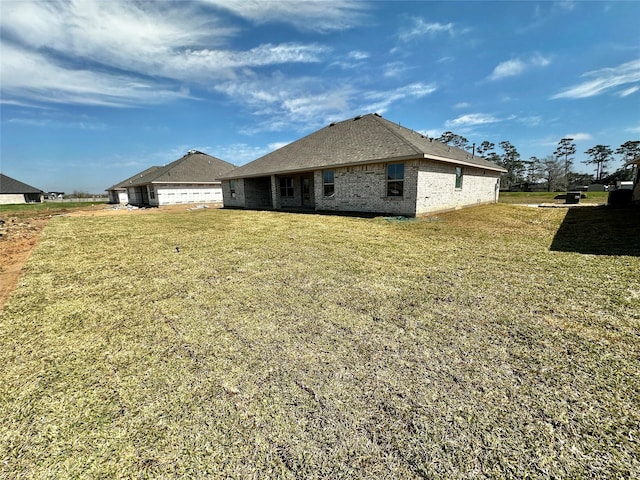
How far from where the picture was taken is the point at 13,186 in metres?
47.5

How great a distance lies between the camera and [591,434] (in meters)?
1.98

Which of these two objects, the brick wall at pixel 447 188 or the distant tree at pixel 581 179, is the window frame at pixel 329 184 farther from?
the distant tree at pixel 581 179

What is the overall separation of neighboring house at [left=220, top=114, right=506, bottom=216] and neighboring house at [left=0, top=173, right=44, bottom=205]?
4995cm

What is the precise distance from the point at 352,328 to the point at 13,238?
12.6m

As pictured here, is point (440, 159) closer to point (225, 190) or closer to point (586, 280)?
point (586, 280)

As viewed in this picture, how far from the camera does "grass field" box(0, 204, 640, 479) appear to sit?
6.11 feet

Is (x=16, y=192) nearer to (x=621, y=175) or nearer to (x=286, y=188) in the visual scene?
(x=286, y=188)

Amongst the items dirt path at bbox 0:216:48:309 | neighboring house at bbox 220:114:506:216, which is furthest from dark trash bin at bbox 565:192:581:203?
dirt path at bbox 0:216:48:309

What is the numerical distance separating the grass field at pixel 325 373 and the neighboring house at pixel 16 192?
61431 millimetres

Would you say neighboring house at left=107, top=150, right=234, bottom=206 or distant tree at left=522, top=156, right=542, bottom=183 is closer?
neighboring house at left=107, top=150, right=234, bottom=206

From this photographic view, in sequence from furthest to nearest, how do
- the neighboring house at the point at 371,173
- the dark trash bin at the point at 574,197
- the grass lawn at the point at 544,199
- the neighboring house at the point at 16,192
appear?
the neighboring house at the point at 16,192 → the grass lawn at the point at 544,199 → the dark trash bin at the point at 574,197 → the neighboring house at the point at 371,173

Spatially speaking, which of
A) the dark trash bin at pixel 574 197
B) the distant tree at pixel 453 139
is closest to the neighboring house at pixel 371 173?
the dark trash bin at pixel 574 197

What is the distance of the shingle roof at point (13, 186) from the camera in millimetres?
46156

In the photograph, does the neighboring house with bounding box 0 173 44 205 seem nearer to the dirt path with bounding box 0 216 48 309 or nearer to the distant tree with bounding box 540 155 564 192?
the dirt path with bounding box 0 216 48 309
